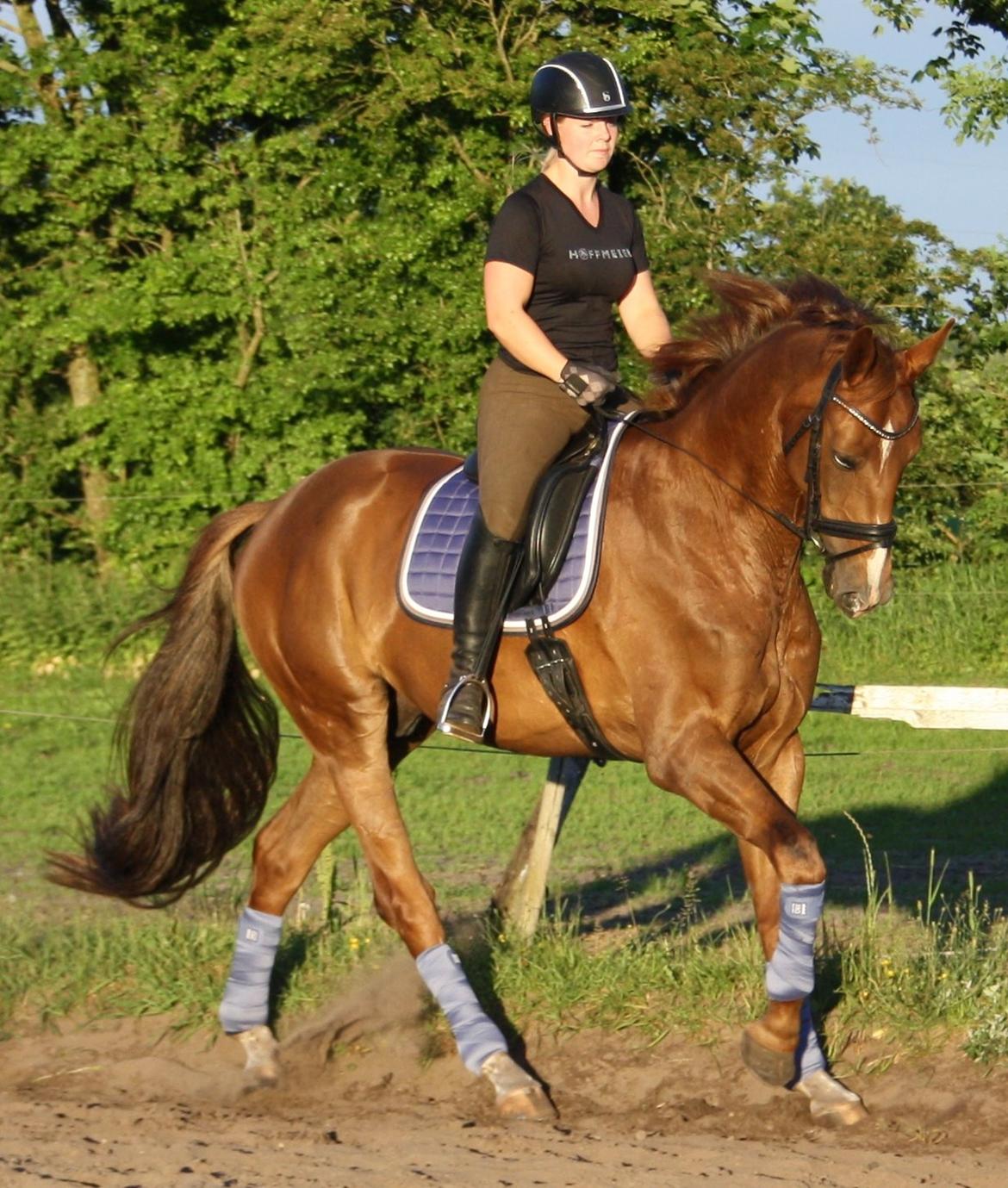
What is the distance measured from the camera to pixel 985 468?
1277cm

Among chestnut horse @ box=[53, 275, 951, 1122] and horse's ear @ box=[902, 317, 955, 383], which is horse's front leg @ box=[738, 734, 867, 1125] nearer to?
chestnut horse @ box=[53, 275, 951, 1122]

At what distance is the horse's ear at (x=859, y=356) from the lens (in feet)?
15.0

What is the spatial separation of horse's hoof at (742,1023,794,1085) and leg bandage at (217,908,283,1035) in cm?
176

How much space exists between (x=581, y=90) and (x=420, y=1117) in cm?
320

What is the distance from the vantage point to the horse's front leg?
491 centimetres

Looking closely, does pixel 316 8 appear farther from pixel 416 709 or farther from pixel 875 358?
pixel 875 358

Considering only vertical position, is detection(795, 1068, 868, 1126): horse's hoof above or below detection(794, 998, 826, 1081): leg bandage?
below

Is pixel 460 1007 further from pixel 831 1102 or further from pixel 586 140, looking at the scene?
pixel 586 140

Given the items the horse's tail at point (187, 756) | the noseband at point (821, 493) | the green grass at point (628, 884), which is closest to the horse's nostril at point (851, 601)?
the noseband at point (821, 493)

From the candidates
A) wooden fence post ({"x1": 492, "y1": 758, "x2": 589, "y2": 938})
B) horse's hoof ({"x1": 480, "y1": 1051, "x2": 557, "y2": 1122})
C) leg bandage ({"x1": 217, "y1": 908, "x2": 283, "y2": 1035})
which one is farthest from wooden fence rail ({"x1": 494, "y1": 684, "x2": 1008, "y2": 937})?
horse's hoof ({"x1": 480, "y1": 1051, "x2": 557, "y2": 1122})

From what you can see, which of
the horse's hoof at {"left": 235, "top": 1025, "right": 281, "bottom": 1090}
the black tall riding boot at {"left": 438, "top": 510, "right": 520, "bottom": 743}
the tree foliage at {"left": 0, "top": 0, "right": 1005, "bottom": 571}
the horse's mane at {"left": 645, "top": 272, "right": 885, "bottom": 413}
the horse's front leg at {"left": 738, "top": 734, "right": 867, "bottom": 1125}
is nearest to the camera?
the horse's front leg at {"left": 738, "top": 734, "right": 867, "bottom": 1125}

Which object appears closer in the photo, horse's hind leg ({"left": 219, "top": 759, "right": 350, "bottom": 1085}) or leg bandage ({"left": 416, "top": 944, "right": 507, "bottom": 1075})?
leg bandage ({"left": 416, "top": 944, "right": 507, "bottom": 1075})

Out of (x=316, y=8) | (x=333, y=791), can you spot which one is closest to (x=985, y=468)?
(x=316, y=8)

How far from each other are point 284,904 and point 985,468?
8.28m
